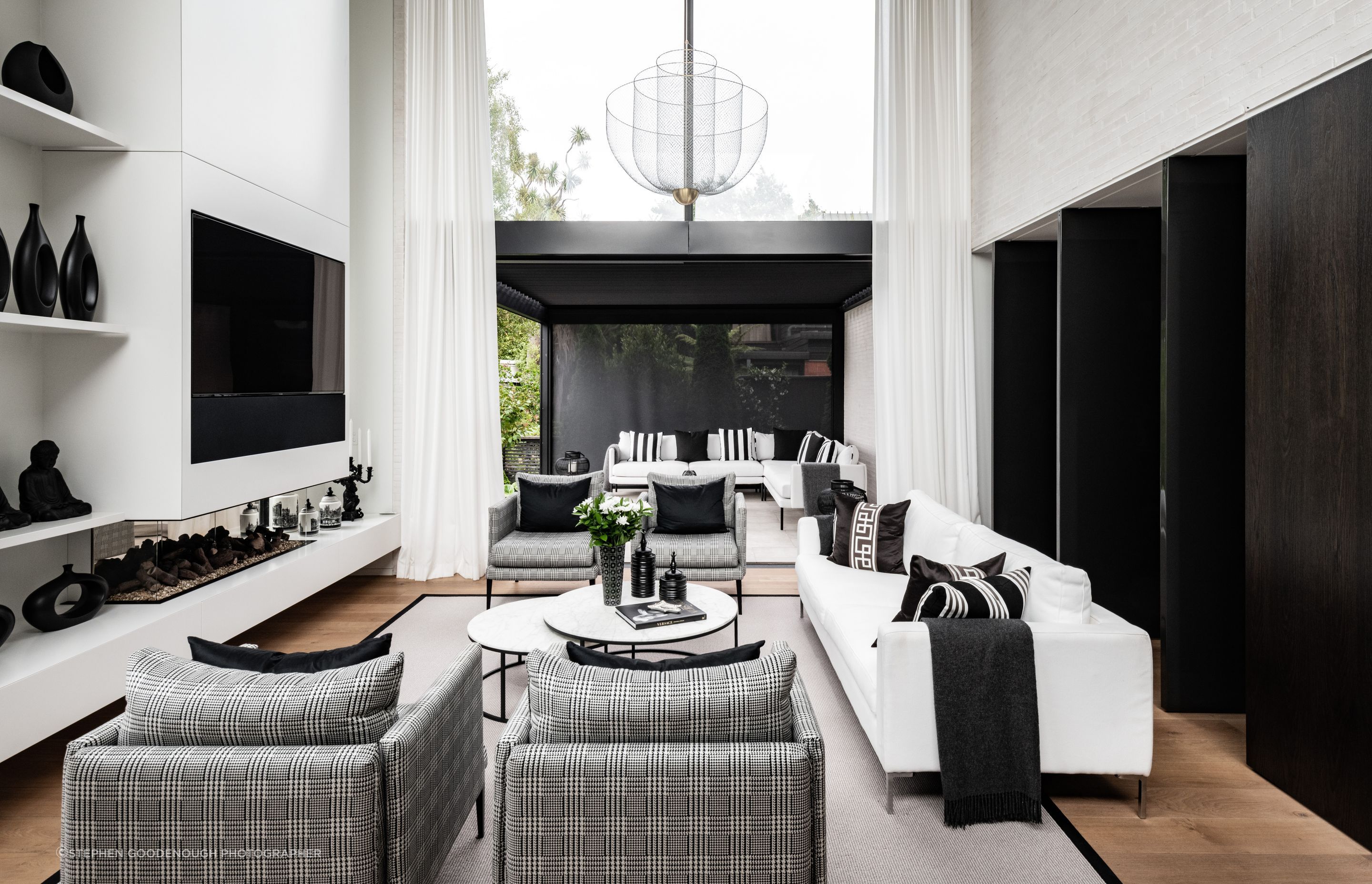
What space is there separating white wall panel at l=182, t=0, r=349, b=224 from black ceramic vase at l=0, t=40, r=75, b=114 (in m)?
0.47

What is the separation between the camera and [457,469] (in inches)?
235

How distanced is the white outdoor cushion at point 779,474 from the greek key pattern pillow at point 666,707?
5.94 metres

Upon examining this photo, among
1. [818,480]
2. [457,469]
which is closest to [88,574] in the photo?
[457,469]

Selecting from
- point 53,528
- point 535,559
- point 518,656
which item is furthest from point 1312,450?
point 53,528

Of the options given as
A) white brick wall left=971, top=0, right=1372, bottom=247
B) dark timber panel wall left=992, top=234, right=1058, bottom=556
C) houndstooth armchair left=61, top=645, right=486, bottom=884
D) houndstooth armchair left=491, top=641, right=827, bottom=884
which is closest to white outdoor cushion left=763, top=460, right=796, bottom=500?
dark timber panel wall left=992, top=234, right=1058, bottom=556

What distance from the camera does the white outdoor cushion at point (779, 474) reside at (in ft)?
26.4

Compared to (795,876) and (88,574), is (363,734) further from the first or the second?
(88,574)

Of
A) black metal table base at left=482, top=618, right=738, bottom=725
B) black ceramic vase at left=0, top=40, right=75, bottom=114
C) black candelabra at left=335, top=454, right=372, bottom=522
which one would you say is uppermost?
black ceramic vase at left=0, top=40, right=75, bottom=114

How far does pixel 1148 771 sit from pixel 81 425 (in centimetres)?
447

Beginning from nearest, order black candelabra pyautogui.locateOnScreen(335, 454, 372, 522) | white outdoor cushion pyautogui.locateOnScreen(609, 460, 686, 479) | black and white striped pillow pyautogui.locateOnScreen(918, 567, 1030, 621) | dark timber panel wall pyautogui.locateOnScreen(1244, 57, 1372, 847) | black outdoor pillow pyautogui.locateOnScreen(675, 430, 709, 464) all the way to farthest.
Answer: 1. dark timber panel wall pyautogui.locateOnScreen(1244, 57, 1372, 847)
2. black and white striped pillow pyautogui.locateOnScreen(918, 567, 1030, 621)
3. black candelabra pyautogui.locateOnScreen(335, 454, 372, 522)
4. white outdoor cushion pyautogui.locateOnScreen(609, 460, 686, 479)
5. black outdoor pillow pyautogui.locateOnScreen(675, 430, 709, 464)

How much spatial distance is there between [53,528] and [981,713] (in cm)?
355

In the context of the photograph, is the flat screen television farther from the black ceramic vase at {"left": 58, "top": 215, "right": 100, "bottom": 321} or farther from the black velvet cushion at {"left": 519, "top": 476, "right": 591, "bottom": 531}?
the black velvet cushion at {"left": 519, "top": 476, "right": 591, "bottom": 531}

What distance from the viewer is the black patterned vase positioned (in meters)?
3.72

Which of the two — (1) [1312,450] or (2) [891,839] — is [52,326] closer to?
(2) [891,839]
